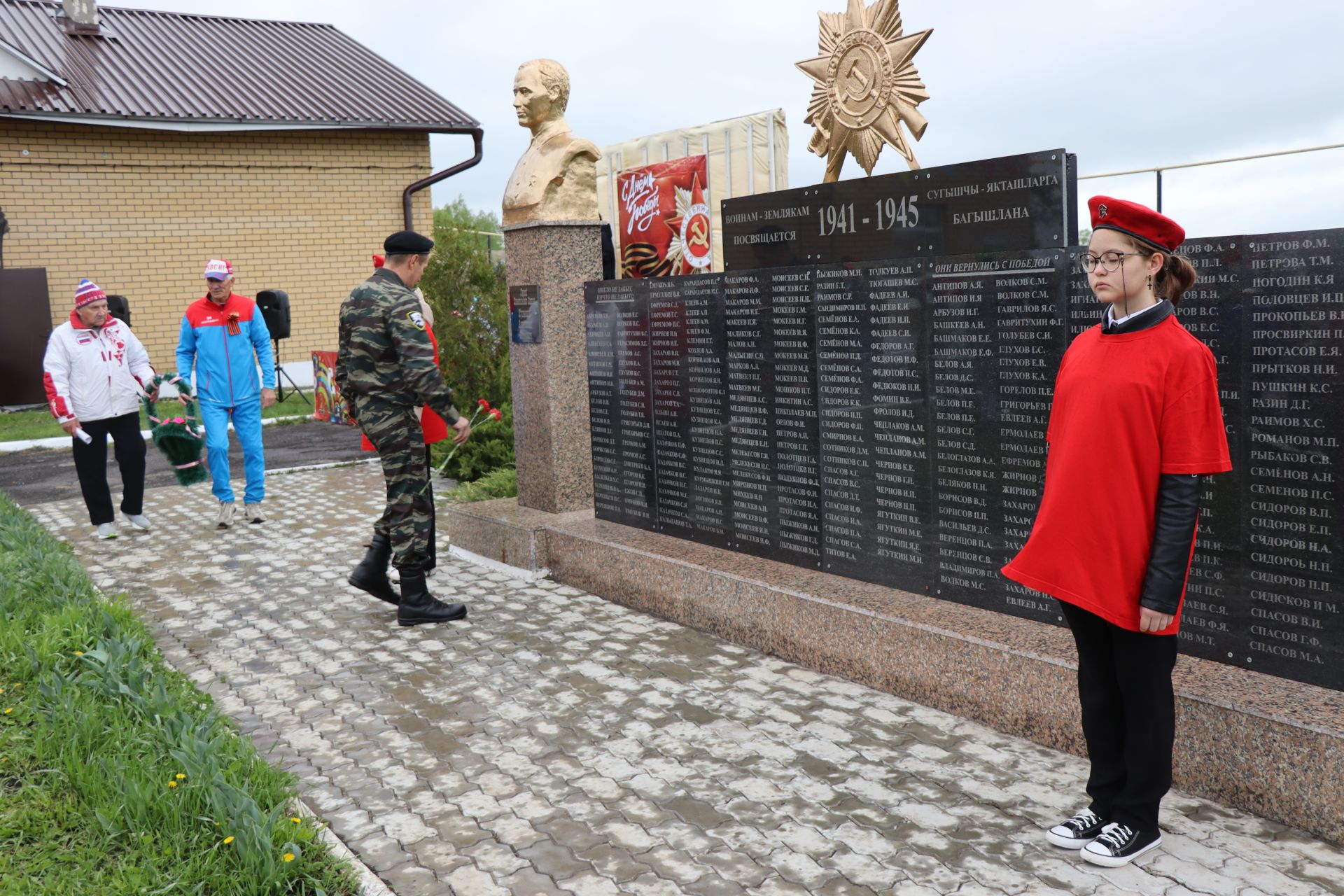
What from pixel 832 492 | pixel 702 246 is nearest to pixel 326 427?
pixel 702 246

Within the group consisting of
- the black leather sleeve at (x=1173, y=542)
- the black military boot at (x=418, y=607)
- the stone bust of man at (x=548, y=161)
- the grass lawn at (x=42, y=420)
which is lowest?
the black military boot at (x=418, y=607)

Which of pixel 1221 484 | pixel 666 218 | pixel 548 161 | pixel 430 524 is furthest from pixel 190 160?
pixel 1221 484

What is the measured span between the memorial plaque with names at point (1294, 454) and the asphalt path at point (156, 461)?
9.24 m

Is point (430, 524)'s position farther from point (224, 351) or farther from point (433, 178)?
point (433, 178)

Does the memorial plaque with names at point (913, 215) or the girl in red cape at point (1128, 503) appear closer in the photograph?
the girl in red cape at point (1128, 503)

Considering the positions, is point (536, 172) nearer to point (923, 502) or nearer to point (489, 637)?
point (489, 637)

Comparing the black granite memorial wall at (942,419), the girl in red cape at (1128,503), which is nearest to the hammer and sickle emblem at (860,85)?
the black granite memorial wall at (942,419)

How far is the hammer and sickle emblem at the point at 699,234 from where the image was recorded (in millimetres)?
9109

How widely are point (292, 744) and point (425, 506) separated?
6.21 feet

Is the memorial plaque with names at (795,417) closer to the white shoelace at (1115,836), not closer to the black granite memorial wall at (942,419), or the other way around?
the black granite memorial wall at (942,419)

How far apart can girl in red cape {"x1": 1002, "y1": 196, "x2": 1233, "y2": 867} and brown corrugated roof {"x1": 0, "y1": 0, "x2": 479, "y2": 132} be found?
17.9 meters

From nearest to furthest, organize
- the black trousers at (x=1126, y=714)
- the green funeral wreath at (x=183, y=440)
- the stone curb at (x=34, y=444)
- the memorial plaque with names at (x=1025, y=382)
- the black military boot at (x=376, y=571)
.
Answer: the black trousers at (x=1126, y=714) < the memorial plaque with names at (x=1025, y=382) < the black military boot at (x=376, y=571) < the green funeral wreath at (x=183, y=440) < the stone curb at (x=34, y=444)

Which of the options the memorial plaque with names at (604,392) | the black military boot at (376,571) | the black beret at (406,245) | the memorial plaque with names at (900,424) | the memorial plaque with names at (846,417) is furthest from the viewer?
the memorial plaque with names at (604,392)

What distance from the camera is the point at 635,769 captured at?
4.21 m
